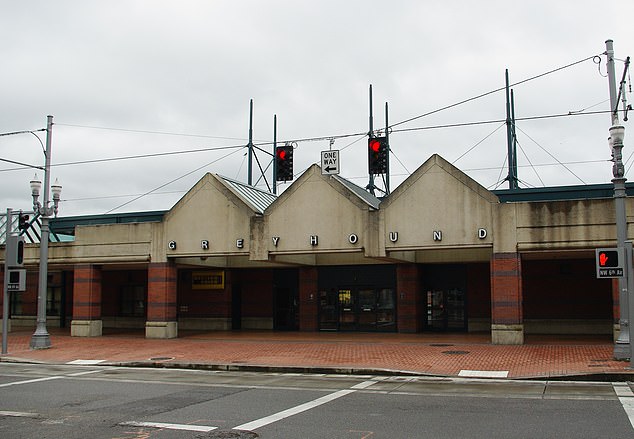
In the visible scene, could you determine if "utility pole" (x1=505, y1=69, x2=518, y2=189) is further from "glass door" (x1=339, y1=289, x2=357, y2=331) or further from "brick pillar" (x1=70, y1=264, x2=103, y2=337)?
"brick pillar" (x1=70, y1=264, x2=103, y2=337)

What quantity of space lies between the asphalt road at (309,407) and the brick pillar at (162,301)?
435 inches

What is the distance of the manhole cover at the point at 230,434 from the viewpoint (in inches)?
376

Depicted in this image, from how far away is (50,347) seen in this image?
25.2 m

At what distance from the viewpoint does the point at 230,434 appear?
9766 mm

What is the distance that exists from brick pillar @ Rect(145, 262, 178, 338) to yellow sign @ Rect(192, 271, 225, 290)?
4179 mm

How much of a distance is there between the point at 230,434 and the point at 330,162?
1556 centimetres

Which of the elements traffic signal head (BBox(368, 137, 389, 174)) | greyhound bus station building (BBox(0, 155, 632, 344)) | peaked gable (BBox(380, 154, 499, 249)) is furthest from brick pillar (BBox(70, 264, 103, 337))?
traffic signal head (BBox(368, 137, 389, 174))

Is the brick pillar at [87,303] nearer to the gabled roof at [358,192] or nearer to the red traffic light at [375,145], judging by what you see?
the gabled roof at [358,192]

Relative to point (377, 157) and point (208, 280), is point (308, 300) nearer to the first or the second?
point (208, 280)

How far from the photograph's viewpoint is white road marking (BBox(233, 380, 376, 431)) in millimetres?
10359

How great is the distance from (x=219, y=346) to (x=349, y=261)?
26.3 ft

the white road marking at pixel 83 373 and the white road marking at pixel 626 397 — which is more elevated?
the white road marking at pixel 626 397

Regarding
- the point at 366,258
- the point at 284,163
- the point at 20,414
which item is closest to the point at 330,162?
the point at 284,163

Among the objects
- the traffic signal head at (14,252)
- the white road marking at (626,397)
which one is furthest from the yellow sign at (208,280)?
the white road marking at (626,397)
